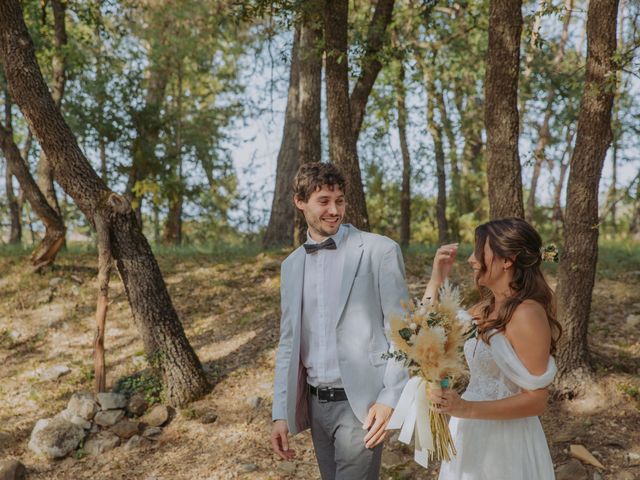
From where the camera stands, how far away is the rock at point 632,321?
26.0 ft

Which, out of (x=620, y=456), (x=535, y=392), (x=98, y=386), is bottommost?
(x=620, y=456)

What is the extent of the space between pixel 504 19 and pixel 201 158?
1281 centimetres

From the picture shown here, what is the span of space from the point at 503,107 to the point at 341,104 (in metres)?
2.22

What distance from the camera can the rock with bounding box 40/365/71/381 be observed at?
7.64 m

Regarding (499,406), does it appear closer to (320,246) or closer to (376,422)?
(376,422)

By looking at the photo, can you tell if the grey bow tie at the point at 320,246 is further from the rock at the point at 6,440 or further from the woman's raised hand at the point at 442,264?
the rock at the point at 6,440

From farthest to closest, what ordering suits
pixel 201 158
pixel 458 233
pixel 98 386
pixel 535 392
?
1. pixel 458 233
2. pixel 201 158
3. pixel 98 386
4. pixel 535 392

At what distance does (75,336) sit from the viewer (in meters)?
8.84

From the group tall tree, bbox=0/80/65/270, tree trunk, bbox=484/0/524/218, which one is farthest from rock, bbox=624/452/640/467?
tall tree, bbox=0/80/65/270

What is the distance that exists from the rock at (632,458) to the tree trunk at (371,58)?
5.16 meters

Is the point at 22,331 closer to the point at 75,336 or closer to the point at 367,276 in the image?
the point at 75,336

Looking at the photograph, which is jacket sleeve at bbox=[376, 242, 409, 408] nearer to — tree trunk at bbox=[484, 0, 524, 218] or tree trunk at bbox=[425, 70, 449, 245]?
tree trunk at bbox=[484, 0, 524, 218]

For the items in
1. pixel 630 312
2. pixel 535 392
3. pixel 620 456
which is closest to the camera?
pixel 535 392

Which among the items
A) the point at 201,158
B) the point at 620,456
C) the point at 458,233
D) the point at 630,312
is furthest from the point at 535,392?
the point at 458,233
